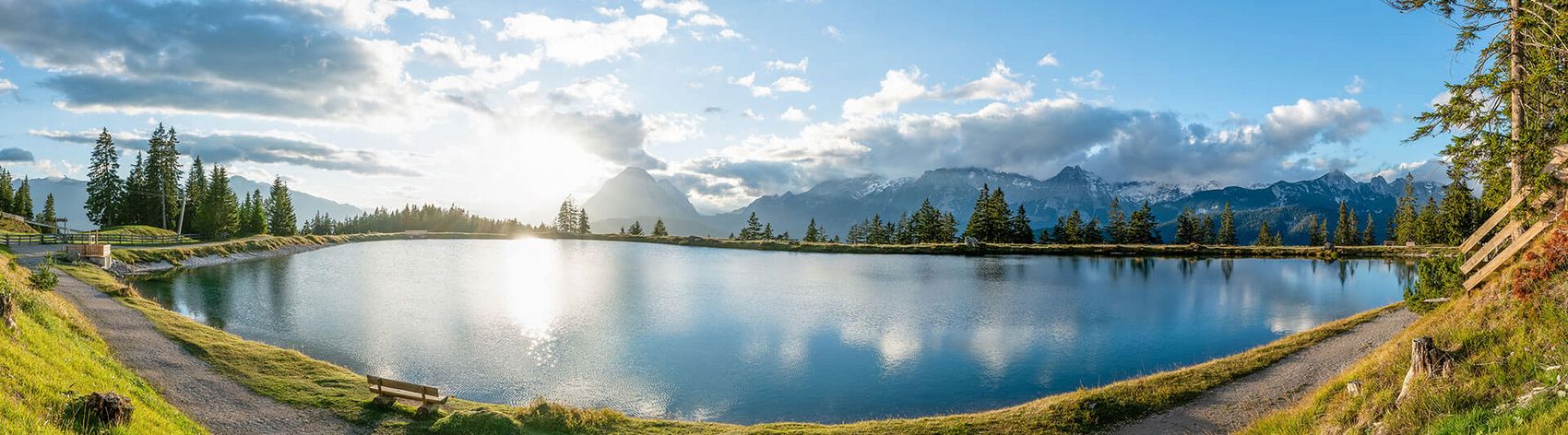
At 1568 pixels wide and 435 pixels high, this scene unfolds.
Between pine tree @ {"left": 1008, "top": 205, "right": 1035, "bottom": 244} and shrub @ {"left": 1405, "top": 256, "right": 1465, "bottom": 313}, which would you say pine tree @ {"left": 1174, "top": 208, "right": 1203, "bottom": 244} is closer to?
pine tree @ {"left": 1008, "top": 205, "right": 1035, "bottom": 244}

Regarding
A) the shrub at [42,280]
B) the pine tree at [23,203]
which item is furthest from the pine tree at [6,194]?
the shrub at [42,280]

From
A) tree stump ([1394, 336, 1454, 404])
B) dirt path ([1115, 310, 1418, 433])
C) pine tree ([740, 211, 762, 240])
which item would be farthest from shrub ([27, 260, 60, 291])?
pine tree ([740, 211, 762, 240])

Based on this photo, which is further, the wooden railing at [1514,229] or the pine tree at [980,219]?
the pine tree at [980,219]

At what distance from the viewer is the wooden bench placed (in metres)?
18.4

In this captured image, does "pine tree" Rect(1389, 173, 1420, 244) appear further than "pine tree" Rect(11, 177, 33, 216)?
Yes

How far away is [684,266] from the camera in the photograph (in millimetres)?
76188

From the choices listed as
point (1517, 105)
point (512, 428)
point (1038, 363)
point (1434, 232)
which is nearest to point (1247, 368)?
point (1038, 363)

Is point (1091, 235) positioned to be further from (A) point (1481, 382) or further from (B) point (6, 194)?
(B) point (6, 194)

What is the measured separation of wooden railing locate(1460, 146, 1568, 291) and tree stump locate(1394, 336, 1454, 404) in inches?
367

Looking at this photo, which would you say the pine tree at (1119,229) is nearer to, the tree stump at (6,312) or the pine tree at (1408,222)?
the pine tree at (1408,222)

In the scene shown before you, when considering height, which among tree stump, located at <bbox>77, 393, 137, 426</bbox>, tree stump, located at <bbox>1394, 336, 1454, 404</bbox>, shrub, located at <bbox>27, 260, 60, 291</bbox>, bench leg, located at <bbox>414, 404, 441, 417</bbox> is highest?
shrub, located at <bbox>27, 260, 60, 291</bbox>

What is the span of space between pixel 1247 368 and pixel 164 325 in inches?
1765

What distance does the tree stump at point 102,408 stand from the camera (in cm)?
1055

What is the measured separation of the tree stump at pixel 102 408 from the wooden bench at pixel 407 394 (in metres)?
7.50
